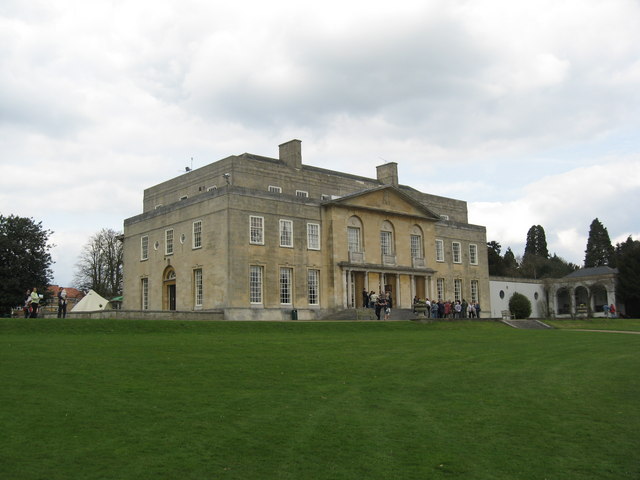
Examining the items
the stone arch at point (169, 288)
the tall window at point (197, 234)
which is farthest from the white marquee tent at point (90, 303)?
the tall window at point (197, 234)

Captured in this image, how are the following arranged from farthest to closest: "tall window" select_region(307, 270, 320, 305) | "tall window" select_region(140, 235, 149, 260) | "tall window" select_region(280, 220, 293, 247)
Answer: "tall window" select_region(140, 235, 149, 260)
"tall window" select_region(307, 270, 320, 305)
"tall window" select_region(280, 220, 293, 247)

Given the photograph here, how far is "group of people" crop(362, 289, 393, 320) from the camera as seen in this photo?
3959 centimetres

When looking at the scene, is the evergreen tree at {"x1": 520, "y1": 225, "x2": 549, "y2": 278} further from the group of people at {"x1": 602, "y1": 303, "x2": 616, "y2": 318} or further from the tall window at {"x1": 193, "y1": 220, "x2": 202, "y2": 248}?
the tall window at {"x1": 193, "y1": 220, "x2": 202, "y2": 248}

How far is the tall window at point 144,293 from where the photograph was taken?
4611 centimetres

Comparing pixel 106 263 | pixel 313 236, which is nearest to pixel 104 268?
pixel 106 263

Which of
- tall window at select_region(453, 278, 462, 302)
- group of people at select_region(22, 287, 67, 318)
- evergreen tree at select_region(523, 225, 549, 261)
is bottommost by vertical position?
group of people at select_region(22, 287, 67, 318)

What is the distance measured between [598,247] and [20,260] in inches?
2919

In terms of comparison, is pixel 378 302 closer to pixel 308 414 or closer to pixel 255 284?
pixel 255 284

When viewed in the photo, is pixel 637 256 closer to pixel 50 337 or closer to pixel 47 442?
pixel 50 337

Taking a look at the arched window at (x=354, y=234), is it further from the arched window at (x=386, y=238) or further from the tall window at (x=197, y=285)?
the tall window at (x=197, y=285)

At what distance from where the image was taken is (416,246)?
5116 centimetres

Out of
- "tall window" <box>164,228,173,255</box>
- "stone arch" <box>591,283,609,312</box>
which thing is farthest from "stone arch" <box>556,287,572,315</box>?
"tall window" <box>164,228,173,255</box>

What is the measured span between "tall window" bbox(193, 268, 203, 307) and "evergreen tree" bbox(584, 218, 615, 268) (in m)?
68.2

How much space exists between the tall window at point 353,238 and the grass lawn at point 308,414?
2620 cm
